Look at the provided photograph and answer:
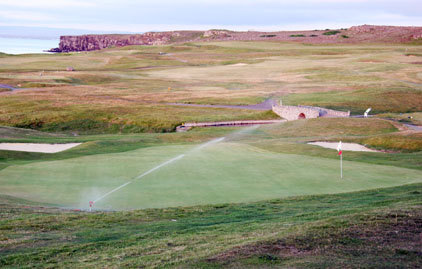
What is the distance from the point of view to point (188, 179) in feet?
69.0

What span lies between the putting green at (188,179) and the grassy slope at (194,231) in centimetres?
160

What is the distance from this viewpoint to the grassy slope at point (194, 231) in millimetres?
10391

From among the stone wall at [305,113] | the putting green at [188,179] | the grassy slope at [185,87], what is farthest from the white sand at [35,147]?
the stone wall at [305,113]

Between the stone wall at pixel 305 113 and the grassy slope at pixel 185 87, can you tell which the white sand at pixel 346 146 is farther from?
the grassy slope at pixel 185 87

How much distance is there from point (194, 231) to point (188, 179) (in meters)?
7.53

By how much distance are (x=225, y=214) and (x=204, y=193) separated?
328 centimetres

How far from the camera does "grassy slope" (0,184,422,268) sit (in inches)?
409

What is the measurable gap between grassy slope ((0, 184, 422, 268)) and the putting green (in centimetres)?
160

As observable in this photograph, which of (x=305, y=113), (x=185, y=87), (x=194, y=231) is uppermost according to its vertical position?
(x=194, y=231)

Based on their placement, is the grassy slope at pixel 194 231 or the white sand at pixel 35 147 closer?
the grassy slope at pixel 194 231

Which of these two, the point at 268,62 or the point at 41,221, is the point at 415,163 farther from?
the point at 268,62

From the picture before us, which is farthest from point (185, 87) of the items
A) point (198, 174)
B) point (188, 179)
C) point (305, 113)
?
point (188, 179)

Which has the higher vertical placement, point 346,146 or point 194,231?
point 194,231

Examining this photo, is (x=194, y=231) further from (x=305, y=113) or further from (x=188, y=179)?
(x=305, y=113)
